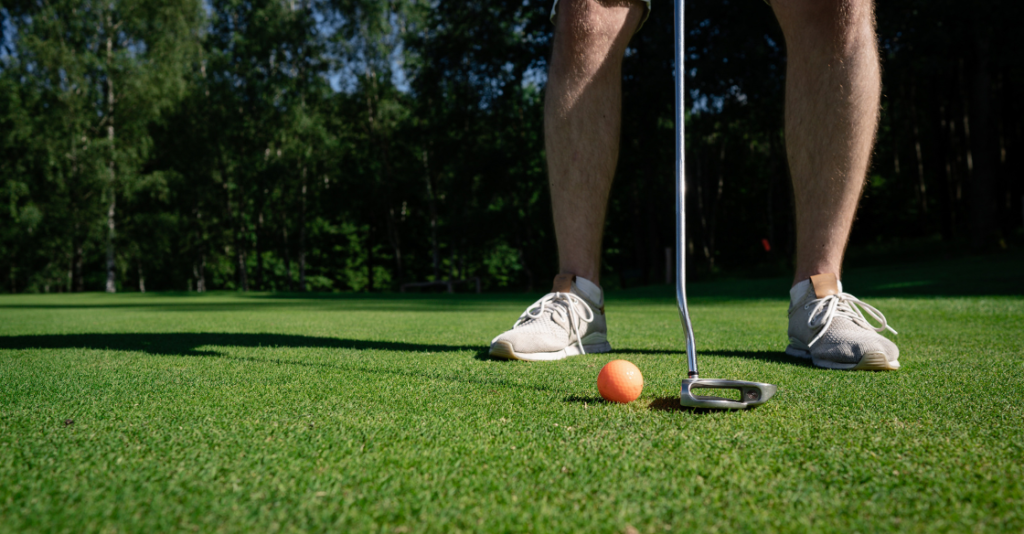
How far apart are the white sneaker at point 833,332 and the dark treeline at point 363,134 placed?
1204 centimetres

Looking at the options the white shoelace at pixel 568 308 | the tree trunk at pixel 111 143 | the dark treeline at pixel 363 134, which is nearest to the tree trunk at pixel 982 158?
the dark treeline at pixel 363 134

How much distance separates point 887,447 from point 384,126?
23173mm

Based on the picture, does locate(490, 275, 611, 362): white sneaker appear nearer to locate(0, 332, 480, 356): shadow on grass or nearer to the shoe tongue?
the shoe tongue

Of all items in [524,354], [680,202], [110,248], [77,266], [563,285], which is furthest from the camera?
[77,266]

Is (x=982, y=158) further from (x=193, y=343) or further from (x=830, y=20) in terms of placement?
(x=193, y=343)

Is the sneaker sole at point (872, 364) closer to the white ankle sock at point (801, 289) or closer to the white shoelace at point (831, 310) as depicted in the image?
the white shoelace at point (831, 310)

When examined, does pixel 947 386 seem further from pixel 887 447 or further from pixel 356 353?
pixel 356 353

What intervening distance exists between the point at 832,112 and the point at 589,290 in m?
1.02

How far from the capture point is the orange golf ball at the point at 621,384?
51.2 inches

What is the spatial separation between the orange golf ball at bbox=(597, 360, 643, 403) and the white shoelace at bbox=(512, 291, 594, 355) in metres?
0.77

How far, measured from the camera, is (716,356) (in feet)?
6.70

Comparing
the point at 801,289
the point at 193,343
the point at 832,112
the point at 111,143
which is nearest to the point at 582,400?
the point at 801,289

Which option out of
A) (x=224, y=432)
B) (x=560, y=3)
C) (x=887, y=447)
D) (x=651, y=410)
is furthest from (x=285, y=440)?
(x=560, y=3)

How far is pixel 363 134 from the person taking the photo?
2356cm
